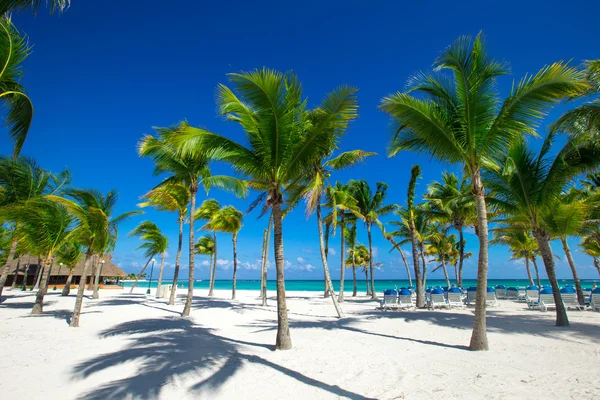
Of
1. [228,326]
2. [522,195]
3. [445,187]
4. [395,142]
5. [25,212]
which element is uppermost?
[445,187]

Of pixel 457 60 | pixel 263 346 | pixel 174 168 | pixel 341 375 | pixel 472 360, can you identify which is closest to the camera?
pixel 341 375

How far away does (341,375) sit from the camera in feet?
16.4

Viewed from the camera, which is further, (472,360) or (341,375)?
(472,360)

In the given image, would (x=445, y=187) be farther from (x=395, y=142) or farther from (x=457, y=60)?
(x=457, y=60)

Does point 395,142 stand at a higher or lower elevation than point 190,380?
higher

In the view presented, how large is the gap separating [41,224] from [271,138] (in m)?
11.2

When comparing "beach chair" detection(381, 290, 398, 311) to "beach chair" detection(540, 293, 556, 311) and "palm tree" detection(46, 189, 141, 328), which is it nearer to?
"beach chair" detection(540, 293, 556, 311)

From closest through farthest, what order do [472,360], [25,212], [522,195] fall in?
[472,360] < [522,195] < [25,212]

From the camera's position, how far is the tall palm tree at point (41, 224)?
11.3 meters

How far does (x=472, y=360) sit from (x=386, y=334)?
115 inches

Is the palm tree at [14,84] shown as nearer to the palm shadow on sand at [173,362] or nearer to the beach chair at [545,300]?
the palm shadow on sand at [173,362]

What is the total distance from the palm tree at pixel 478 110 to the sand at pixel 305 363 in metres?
1.41

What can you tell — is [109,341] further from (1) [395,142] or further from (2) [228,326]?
(1) [395,142]

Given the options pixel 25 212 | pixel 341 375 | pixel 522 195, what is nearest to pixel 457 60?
pixel 522 195
